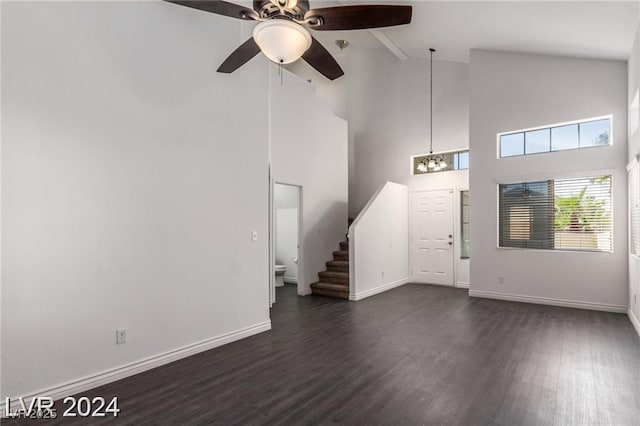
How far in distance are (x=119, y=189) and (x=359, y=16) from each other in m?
2.41

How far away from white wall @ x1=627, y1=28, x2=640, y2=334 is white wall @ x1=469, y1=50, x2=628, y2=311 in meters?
0.26

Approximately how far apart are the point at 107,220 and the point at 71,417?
1461 mm

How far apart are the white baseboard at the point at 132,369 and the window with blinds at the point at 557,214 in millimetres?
4665

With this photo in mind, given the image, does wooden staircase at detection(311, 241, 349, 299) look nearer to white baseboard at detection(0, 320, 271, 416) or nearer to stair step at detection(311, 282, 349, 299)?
stair step at detection(311, 282, 349, 299)

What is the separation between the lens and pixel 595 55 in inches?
196

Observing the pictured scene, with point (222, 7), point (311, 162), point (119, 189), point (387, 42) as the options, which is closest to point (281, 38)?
point (222, 7)

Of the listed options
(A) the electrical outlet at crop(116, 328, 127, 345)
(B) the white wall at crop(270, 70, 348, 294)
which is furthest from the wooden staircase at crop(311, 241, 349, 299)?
(A) the electrical outlet at crop(116, 328, 127, 345)

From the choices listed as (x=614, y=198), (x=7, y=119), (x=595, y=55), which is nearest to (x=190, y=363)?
(x=7, y=119)

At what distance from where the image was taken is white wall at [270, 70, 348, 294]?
20.0 ft

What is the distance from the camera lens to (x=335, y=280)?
6.52 m

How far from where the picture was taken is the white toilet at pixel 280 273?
7.28 metres

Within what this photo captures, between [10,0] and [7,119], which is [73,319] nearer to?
[7,119]

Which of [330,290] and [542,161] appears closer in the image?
[542,161]

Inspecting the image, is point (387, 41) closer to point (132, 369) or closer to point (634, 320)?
point (634, 320)
